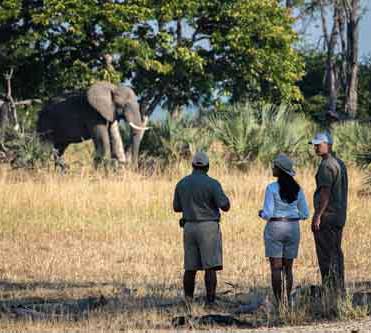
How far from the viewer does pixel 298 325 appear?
34.8 feet

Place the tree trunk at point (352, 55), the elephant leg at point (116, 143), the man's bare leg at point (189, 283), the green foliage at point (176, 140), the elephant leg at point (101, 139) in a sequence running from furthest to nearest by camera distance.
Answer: the tree trunk at point (352, 55) → the elephant leg at point (116, 143) → the elephant leg at point (101, 139) → the green foliage at point (176, 140) → the man's bare leg at point (189, 283)

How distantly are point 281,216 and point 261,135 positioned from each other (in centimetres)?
1655

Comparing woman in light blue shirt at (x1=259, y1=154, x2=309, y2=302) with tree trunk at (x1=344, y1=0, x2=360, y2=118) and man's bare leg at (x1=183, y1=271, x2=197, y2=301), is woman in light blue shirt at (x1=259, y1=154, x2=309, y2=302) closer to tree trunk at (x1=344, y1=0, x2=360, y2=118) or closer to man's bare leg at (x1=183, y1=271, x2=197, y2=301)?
man's bare leg at (x1=183, y1=271, x2=197, y2=301)

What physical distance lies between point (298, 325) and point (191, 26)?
25.7m

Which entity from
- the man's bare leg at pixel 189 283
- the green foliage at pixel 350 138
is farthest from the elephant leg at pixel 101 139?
the man's bare leg at pixel 189 283

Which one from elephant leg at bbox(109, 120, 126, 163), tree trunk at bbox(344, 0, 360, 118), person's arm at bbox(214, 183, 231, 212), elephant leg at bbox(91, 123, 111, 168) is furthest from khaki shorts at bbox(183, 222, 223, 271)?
tree trunk at bbox(344, 0, 360, 118)

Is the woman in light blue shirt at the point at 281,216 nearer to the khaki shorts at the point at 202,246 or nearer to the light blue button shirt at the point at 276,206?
the light blue button shirt at the point at 276,206

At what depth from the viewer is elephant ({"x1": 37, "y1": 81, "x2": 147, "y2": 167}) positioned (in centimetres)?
3002

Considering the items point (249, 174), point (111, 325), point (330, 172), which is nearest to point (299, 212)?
point (330, 172)

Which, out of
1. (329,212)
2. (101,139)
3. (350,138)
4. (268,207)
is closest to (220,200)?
(268,207)

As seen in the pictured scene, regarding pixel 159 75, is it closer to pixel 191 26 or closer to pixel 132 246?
pixel 191 26

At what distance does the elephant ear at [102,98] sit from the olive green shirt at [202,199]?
1809 centimetres

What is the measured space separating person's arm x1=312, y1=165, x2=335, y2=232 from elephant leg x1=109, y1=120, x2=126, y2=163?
19.1 metres

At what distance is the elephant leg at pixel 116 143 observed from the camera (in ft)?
101
